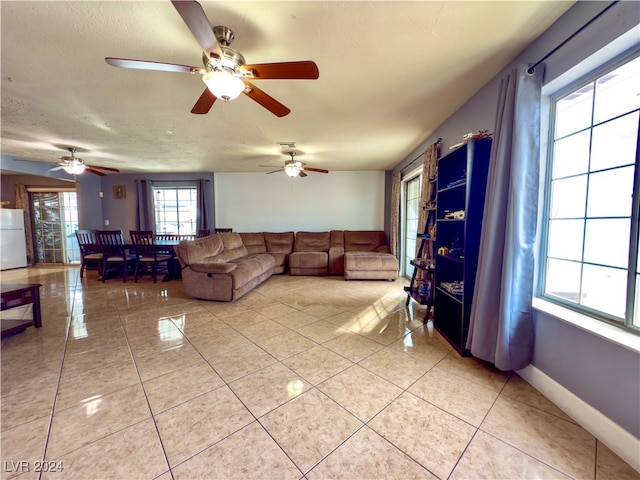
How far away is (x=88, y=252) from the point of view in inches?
189

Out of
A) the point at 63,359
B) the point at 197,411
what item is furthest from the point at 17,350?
the point at 197,411

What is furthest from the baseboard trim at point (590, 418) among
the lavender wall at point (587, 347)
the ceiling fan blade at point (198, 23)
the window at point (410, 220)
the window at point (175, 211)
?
the window at point (175, 211)

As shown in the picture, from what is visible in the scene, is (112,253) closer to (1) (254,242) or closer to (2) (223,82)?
(1) (254,242)

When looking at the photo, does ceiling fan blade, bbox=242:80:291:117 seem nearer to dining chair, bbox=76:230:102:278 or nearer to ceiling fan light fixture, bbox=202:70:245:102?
ceiling fan light fixture, bbox=202:70:245:102

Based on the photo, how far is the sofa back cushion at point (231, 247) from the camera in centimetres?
444

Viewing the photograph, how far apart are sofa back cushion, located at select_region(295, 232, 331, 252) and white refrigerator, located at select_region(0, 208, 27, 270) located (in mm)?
6668

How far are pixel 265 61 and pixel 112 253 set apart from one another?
16.3ft

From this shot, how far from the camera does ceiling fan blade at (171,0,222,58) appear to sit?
3.43 ft

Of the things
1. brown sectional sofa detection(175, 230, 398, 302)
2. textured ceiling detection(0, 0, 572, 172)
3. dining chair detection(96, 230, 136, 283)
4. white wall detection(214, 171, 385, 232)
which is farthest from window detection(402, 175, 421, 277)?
dining chair detection(96, 230, 136, 283)

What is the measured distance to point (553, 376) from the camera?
1.50 m

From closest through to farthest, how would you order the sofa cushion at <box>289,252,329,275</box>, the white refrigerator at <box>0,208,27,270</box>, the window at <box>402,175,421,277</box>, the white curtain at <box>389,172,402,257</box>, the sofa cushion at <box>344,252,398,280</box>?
the sofa cushion at <box>344,252,398,280</box> → the window at <box>402,175,421,277</box> → the white curtain at <box>389,172,402,257</box> → the sofa cushion at <box>289,252,329,275</box> → the white refrigerator at <box>0,208,27,270</box>

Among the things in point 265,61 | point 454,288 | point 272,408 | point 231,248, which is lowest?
point 272,408

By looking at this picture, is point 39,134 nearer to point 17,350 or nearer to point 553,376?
point 17,350

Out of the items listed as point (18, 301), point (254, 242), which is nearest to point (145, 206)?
point (254, 242)
